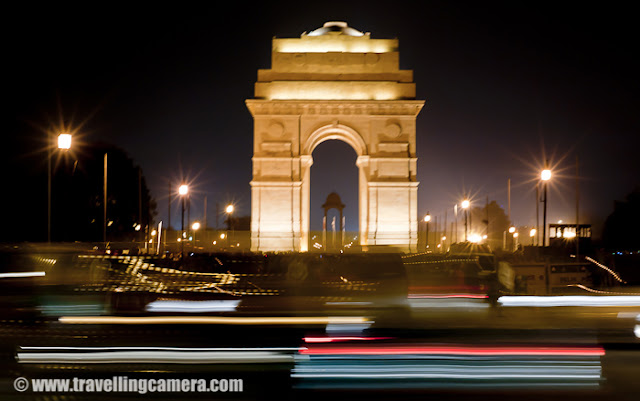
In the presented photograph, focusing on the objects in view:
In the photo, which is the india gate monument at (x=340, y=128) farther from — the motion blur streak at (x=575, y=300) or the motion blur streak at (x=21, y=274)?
the motion blur streak at (x=575, y=300)

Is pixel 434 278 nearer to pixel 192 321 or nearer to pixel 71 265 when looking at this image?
pixel 192 321

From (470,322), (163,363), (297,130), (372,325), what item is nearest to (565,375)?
(372,325)

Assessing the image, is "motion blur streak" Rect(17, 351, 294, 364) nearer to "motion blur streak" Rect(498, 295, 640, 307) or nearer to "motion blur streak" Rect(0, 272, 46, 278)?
"motion blur streak" Rect(498, 295, 640, 307)

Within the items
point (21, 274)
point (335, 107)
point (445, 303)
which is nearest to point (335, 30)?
point (335, 107)

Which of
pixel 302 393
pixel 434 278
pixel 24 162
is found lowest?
pixel 302 393

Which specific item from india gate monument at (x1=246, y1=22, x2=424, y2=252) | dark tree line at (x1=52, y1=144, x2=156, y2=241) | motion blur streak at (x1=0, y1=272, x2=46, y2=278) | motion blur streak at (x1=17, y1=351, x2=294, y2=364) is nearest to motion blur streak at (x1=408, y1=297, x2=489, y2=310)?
motion blur streak at (x1=17, y1=351, x2=294, y2=364)

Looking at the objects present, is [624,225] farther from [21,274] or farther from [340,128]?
[21,274]

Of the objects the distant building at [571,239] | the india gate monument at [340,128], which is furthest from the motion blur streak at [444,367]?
the india gate monument at [340,128]
